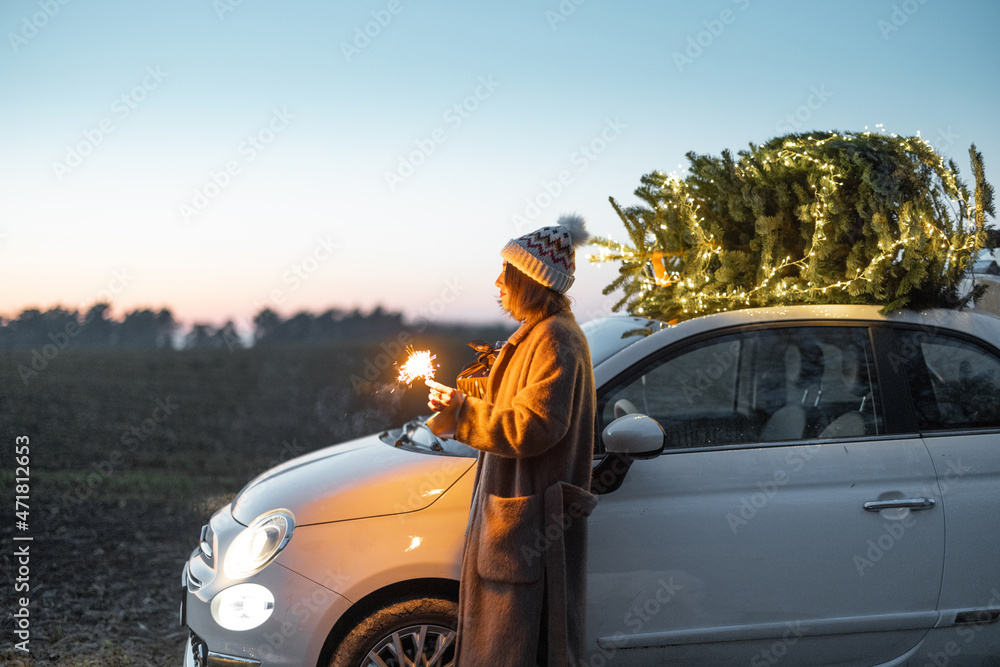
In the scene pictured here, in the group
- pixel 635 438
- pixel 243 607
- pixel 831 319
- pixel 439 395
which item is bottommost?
pixel 243 607

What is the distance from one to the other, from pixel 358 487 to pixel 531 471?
95 cm

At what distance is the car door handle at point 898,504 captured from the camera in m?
3.14

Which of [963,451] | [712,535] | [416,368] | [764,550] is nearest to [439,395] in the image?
[416,368]

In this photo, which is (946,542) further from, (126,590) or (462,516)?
(126,590)

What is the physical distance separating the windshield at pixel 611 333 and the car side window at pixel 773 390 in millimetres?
181

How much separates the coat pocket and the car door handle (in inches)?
60.1

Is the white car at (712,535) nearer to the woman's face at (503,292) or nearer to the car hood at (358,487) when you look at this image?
the car hood at (358,487)

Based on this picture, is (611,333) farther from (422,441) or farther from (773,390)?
(422,441)

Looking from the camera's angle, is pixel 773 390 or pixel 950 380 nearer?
pixel 950 380

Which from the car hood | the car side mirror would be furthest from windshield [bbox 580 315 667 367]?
the car hood

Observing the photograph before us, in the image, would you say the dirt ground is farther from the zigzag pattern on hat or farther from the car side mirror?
the zigzag pattern on hat

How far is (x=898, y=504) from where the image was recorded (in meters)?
3.15

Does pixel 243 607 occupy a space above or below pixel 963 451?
below

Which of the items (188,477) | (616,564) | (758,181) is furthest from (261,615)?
(188,477)
